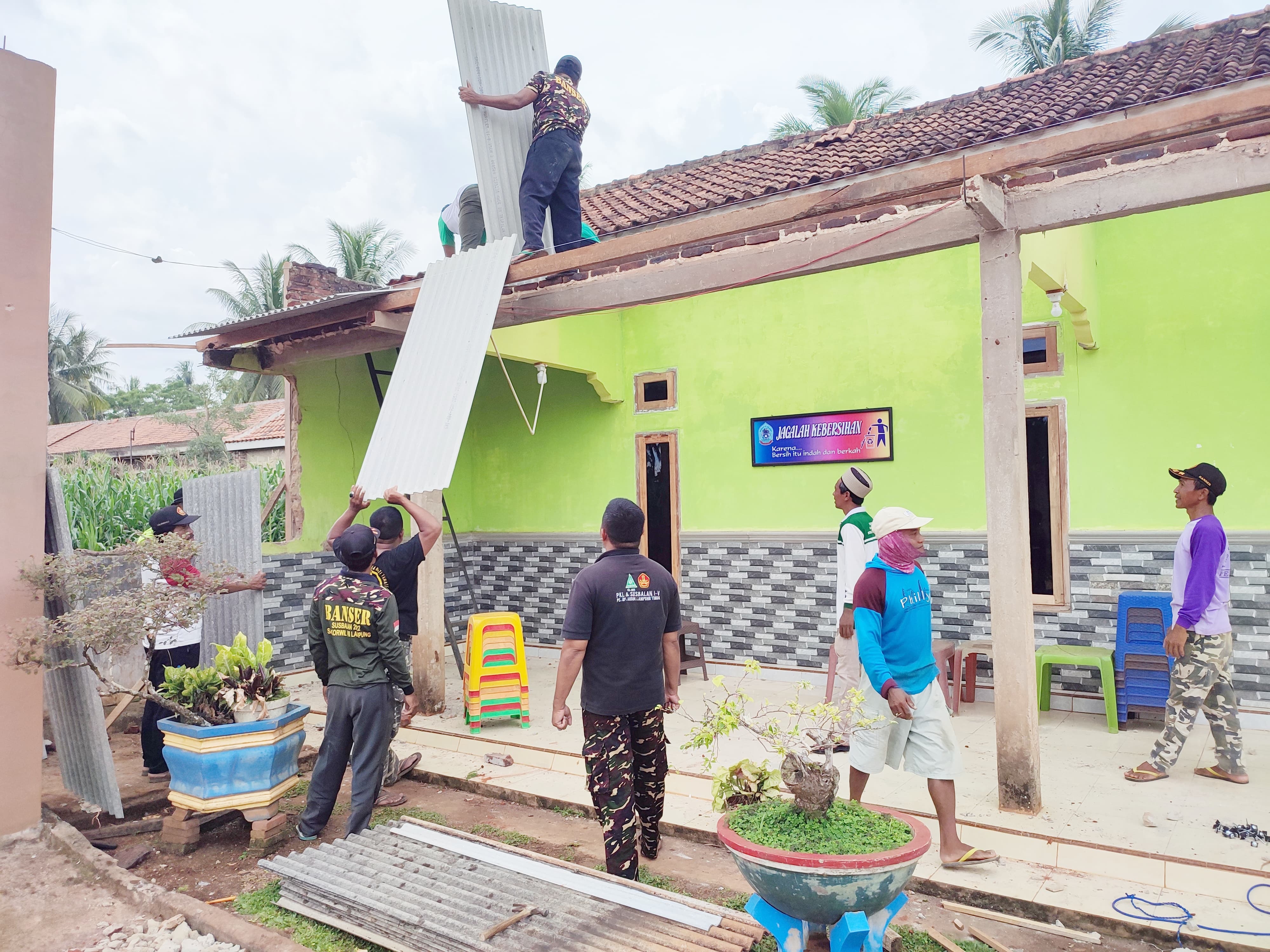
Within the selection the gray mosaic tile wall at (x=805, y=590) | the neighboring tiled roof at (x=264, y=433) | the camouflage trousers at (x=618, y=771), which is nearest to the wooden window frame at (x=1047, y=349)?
the gray mosaic tile wall at (x=805, y=590)

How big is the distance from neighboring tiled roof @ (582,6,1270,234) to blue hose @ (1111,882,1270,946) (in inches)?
223

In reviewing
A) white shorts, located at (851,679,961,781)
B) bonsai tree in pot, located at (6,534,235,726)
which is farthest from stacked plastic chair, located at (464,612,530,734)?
white shorts, located at (851,679,961,781)

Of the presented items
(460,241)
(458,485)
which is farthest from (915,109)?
(458,485)

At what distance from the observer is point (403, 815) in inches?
202

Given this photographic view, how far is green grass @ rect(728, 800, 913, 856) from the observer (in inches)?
113

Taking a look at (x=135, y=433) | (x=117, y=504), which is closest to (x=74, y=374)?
(x=135, y=433)

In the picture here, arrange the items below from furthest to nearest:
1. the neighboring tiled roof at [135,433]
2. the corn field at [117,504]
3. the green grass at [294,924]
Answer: the neighboring tiled roof at [135,433], the corn field at [117,504], the green grass at [294,924]

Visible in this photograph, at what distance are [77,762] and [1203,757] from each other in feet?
23.2

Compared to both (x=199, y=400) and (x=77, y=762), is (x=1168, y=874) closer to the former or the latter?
(x=77, y=762)

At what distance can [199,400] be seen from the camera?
34.6 meters

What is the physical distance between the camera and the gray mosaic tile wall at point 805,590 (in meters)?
6.05

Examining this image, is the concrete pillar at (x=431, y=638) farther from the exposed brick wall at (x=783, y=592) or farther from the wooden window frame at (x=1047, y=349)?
the wooden window frame at (x=1047, y=349)

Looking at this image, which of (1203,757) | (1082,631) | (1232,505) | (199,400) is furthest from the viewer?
(199,400)

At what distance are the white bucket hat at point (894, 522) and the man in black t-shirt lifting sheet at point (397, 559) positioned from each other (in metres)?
2.56
